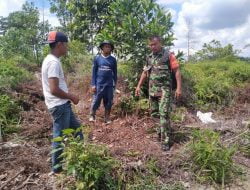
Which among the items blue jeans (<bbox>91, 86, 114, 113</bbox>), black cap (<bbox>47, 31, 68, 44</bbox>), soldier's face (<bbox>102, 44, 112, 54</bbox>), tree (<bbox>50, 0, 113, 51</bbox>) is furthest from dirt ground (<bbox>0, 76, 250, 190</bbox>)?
tree (<bbox>50, 0, 113, 51</bbox>)

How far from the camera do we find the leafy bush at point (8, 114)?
18.0 feet

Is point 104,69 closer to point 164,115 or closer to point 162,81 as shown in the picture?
point 162,81

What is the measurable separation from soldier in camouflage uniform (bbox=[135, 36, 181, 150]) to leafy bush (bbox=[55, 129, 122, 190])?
1.38 m

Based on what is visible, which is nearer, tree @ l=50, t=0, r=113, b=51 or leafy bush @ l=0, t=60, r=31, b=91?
leafy bush @ l=0, t=60, r=31, b=91

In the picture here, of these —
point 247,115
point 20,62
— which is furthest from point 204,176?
point 20,62

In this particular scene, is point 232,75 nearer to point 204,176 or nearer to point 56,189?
point 204,176

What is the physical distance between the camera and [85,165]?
3547 mm

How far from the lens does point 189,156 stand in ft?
14.4

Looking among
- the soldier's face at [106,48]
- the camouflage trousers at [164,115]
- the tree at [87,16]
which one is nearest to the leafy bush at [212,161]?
the camouflage trousers at [164,115]

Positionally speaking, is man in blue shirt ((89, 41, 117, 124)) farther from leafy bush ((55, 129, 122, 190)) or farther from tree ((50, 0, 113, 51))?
tree ((50, 0, 113, 51))

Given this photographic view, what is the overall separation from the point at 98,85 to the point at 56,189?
2.51m

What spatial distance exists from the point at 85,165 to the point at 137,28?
3.72m

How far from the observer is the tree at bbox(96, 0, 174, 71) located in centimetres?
655

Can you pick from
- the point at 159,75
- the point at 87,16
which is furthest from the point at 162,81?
the point at 87,16
